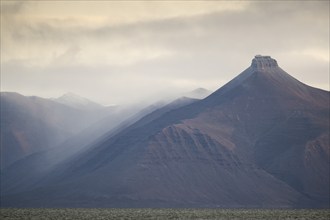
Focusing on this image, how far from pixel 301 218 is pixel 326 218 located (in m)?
5.09

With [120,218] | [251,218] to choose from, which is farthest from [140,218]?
[251,218]

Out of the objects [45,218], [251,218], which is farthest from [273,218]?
[45,218]

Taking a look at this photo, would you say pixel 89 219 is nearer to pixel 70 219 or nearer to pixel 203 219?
pixel 70 219

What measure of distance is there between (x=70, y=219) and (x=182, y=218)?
836 inches

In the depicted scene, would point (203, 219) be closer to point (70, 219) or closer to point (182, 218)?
point (182, 218)

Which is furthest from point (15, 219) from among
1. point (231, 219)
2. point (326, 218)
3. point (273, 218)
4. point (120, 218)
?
point (326, 218)

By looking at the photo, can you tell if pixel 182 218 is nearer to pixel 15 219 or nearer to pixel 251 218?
pixel 251 218

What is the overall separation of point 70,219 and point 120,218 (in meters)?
9.76

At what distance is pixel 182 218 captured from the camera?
440 ft

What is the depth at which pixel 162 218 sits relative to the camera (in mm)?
132875

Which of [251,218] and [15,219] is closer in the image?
[15,219]

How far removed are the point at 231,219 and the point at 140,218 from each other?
56.3ft

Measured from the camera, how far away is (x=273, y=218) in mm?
135000

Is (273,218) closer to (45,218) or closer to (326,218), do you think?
(326,218)
